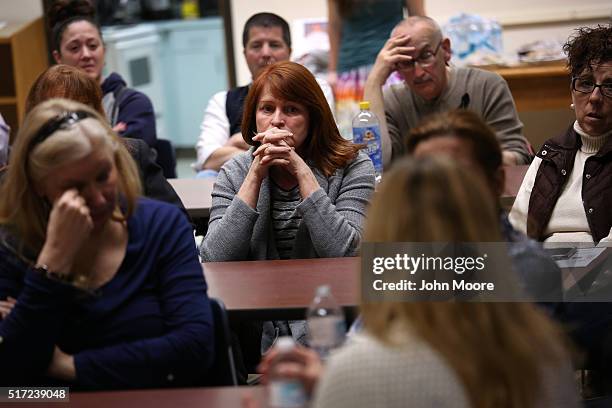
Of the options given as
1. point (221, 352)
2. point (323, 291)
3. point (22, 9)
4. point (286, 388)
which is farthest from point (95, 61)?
point (286, 388)

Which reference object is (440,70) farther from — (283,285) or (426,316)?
(426,316)

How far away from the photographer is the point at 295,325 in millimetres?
2791

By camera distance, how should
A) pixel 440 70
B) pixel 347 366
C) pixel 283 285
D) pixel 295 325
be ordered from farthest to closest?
1. pixel 440 70
2. pixel 295 325
3. pixel 283 285
4. pixel 347 366

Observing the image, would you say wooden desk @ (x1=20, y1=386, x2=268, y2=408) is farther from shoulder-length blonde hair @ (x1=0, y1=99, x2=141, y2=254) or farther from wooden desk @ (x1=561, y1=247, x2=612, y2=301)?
wooden desk @ (x1=561, y1=247, x2=612, y2=301)

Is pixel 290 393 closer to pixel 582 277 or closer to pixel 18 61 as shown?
pixel 582 277

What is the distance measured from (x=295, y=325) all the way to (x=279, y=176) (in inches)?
19.5

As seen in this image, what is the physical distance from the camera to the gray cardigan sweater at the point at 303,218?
280 centimetres

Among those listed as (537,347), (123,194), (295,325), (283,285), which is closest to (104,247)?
(123,194)

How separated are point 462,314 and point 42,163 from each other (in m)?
1.01

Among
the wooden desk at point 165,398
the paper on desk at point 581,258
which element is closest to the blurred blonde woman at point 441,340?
the wooden desk at point 165,398

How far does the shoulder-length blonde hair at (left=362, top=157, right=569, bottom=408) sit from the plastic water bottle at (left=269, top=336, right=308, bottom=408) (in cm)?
19

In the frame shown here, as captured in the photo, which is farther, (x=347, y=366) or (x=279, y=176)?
(x=279, y=176)

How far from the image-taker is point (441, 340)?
4.45 ft

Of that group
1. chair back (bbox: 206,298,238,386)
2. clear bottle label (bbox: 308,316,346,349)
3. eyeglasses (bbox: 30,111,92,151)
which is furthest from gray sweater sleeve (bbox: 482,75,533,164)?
eyeglasses (bbox: 30,111,92,151)
